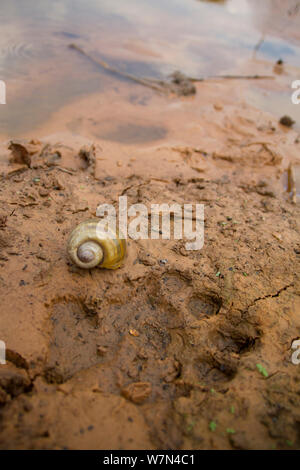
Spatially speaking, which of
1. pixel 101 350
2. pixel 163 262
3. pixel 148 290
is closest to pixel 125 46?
pixel 163 262

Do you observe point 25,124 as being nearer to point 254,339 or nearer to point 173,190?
point 173,190

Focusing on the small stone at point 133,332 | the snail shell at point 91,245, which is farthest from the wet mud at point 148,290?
the snail shell at point 91,245

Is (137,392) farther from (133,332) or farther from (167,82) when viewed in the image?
(167,82)

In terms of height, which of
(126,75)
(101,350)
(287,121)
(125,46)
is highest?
(125,46)

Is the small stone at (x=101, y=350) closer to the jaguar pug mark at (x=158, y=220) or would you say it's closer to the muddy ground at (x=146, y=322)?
the muddy ground at (x=146, y=322)

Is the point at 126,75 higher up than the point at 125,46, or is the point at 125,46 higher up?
the point at 125,46
